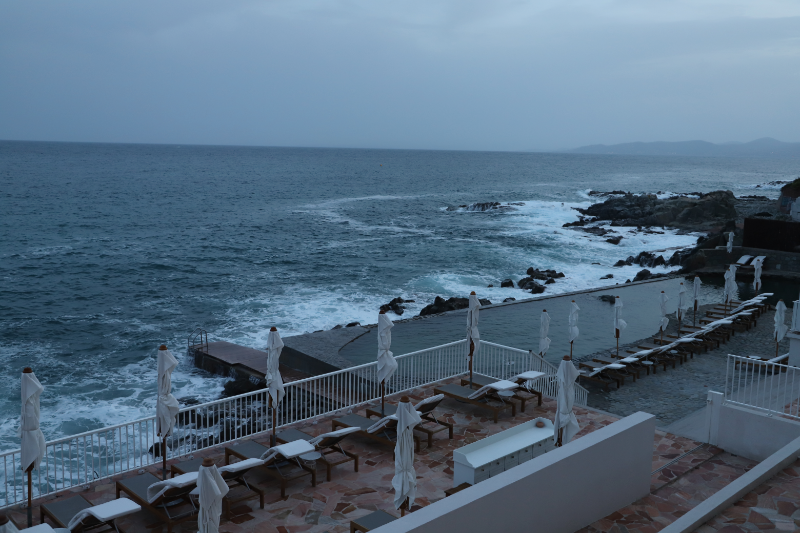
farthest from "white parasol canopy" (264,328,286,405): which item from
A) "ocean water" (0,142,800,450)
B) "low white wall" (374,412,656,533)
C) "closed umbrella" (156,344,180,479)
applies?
"ocean water" (0,142,800,450)

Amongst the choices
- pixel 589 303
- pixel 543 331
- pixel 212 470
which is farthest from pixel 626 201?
pixel 212 470

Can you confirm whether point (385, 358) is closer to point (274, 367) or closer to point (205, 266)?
point (274, 367)

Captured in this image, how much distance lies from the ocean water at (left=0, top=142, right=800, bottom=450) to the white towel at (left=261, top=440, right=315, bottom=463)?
1029 cm

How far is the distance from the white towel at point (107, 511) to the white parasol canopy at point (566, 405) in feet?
16.7

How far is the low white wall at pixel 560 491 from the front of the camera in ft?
17.4

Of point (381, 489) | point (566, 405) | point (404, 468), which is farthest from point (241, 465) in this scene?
point (566, 405)

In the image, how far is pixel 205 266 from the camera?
38625 mm

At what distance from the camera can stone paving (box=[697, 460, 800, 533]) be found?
5840mm

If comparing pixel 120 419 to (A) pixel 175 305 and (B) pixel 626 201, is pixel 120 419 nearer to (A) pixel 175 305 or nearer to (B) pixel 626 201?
(A) pixel 175 305

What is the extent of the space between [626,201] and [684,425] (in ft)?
201

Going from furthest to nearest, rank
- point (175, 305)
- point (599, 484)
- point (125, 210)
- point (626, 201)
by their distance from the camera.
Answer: point (626, 201) → point (125, 210) → point (175, 305) → point (599, 484)

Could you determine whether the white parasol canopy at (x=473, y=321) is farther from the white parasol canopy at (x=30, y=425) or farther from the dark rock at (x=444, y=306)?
the dark rock at (x=444, y=306)

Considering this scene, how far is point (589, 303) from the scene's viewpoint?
2594cm

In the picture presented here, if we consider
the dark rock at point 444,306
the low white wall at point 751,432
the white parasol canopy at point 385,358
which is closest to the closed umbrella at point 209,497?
the white parasol canopy at point 385,358
